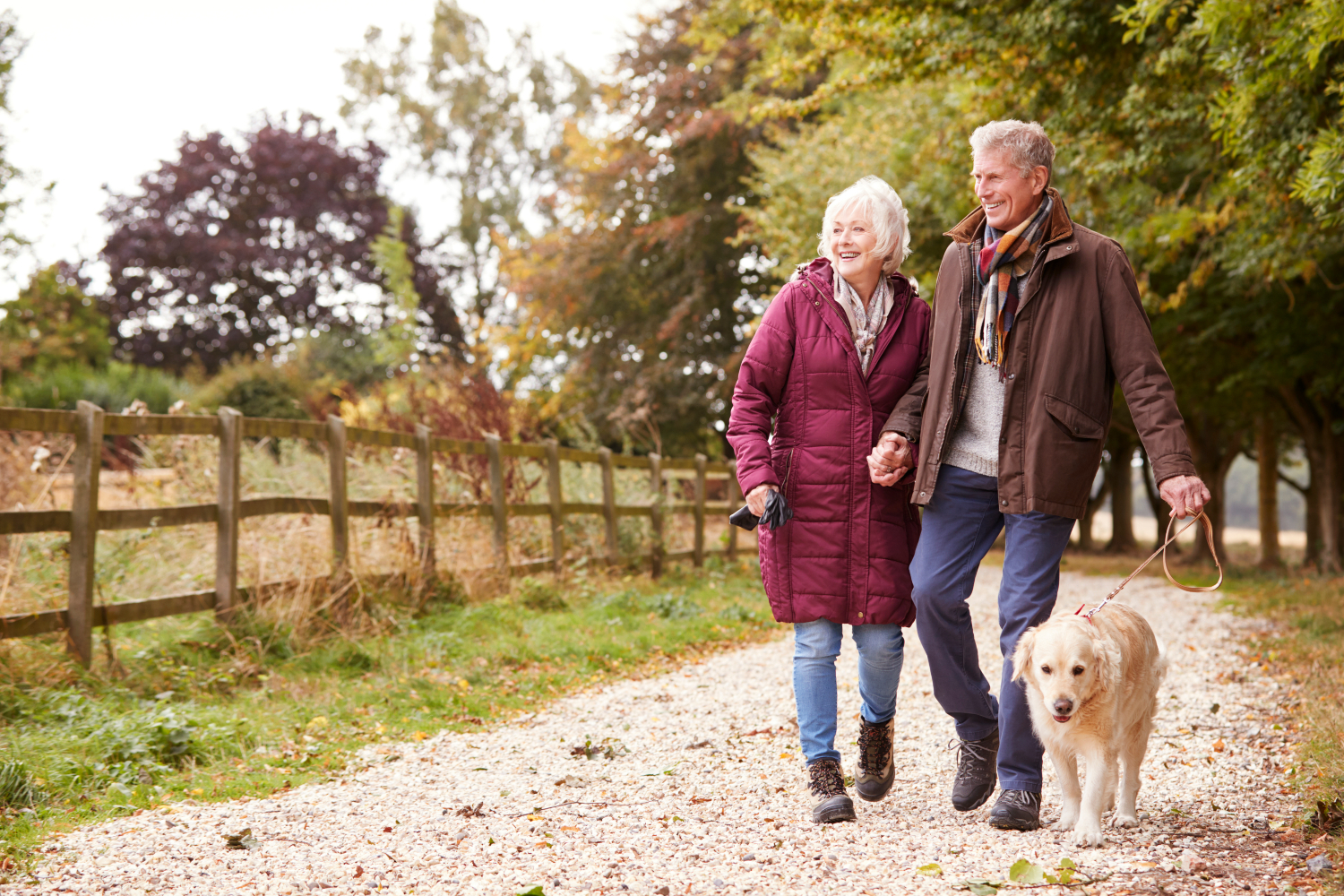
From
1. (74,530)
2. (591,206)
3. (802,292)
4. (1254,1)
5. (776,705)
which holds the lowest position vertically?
(776,705)

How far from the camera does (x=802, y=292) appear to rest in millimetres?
3523

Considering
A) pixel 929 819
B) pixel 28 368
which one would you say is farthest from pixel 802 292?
pixel 28 368

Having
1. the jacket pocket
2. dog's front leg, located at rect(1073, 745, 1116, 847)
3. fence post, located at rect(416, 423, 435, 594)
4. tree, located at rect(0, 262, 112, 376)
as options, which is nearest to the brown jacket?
the jacket pocket

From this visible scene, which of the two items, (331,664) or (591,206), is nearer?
(331,664)

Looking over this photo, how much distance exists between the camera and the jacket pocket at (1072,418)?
3.05 metres

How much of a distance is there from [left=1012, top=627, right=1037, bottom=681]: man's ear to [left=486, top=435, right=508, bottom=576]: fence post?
5.92 meters

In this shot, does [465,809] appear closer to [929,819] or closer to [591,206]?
[929,819]

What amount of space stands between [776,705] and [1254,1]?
4214 mm

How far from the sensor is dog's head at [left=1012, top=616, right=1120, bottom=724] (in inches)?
114

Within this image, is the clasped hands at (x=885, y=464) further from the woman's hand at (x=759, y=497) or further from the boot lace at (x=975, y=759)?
the boot lace at (x=975, y=759)

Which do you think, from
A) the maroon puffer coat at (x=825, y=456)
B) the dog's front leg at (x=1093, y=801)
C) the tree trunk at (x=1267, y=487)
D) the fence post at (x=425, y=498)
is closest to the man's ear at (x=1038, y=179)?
the maroon puffer coat at (x=825, y=456)

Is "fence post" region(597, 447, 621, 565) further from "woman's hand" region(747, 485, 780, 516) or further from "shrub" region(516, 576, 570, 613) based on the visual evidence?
"woman's hand" region(747, 485, 780, 516)

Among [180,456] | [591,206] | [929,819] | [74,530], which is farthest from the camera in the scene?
[591,206]

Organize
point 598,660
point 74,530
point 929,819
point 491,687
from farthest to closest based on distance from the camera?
point 598,660 < point 491,687 < point 74,530 < point 929,819
